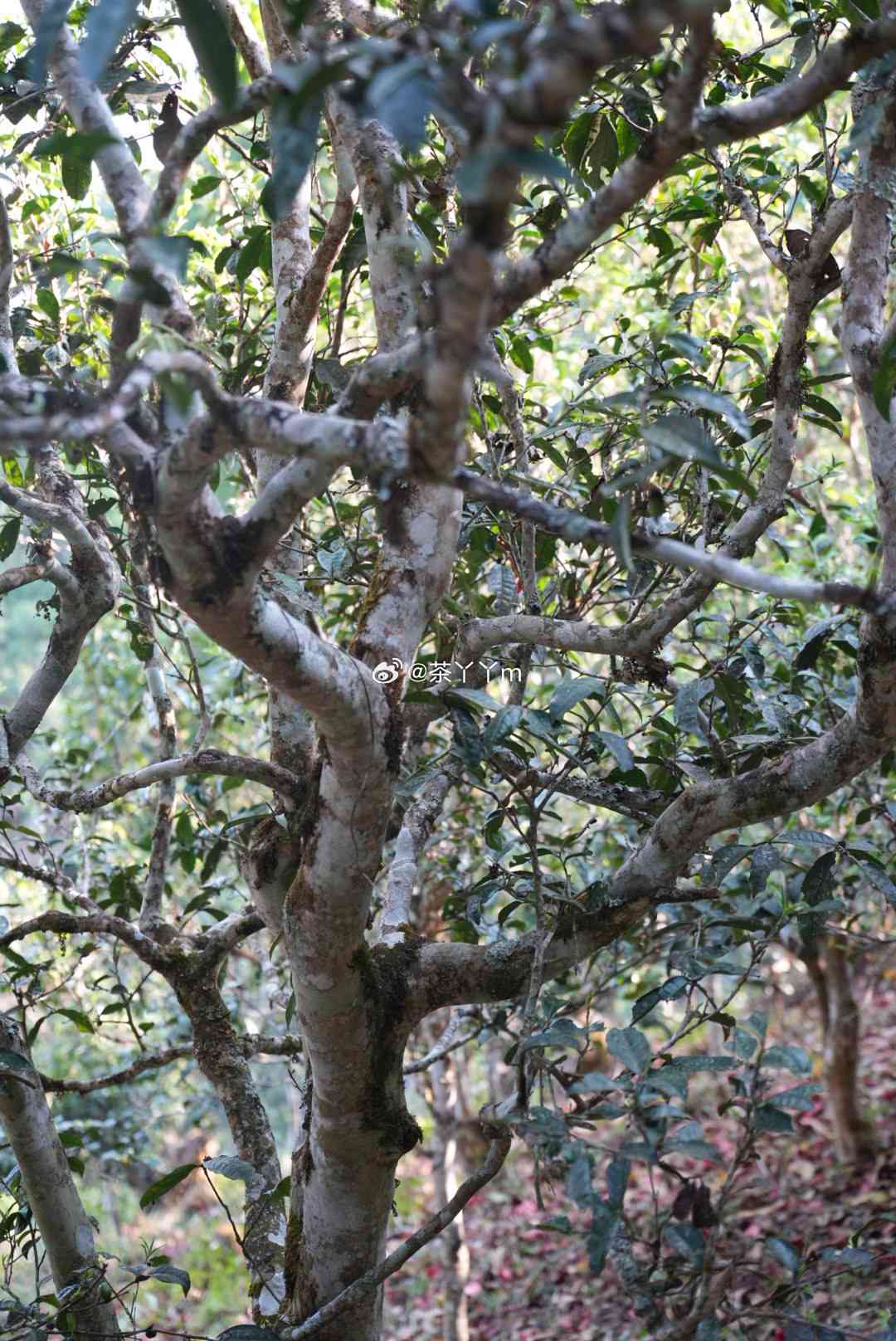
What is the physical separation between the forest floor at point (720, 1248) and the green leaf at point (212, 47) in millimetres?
2906

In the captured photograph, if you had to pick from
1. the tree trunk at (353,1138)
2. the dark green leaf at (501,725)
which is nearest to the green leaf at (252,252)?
the dark green leaf at (501,725)

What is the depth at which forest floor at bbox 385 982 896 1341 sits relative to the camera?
3367 millimetres

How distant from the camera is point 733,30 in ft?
15.7

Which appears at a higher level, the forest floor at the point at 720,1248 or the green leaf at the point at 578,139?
the green leaf at the point at 578,139

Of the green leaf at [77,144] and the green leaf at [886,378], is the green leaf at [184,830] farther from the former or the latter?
the green leaf at [886,378]

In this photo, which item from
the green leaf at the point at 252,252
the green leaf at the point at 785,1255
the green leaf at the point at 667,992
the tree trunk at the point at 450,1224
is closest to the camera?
the green leaf at the point at 785,1255

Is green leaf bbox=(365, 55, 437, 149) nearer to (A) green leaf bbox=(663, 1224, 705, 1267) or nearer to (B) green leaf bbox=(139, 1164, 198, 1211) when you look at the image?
(A) green leaf bbox=(663, 1224, 705, 1267)

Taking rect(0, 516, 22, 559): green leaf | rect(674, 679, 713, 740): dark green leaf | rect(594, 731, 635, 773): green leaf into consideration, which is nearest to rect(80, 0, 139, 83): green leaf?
rect(594, 731, 635, 773): green leaf

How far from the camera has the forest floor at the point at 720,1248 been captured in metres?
3.37

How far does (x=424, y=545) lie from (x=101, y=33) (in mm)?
907

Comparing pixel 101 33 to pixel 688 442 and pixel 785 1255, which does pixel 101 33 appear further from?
pixel 785 1255

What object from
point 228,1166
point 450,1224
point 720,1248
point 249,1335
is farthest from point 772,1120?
point 450,1224

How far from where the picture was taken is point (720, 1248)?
3.06 meters

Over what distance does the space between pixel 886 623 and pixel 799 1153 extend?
12.6ft
